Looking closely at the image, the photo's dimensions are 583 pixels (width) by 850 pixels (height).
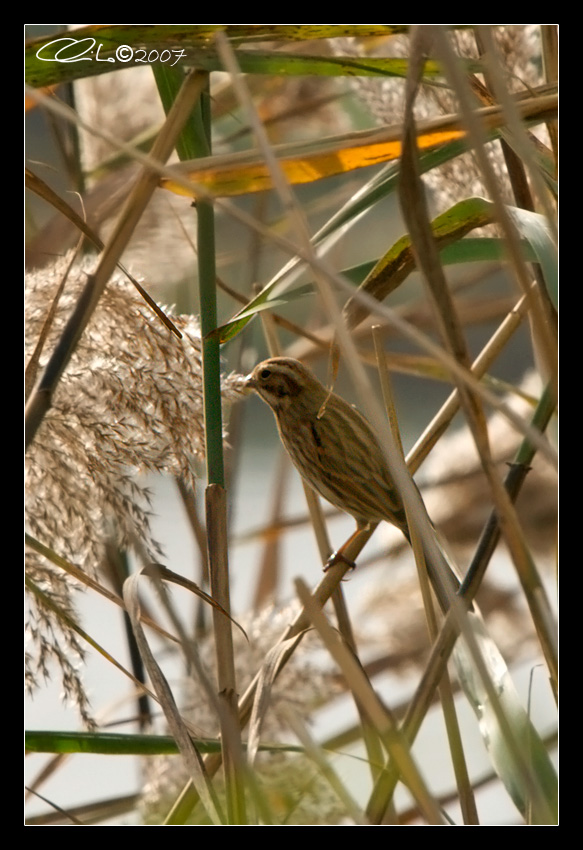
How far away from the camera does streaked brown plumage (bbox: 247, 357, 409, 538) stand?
1362 millimetres

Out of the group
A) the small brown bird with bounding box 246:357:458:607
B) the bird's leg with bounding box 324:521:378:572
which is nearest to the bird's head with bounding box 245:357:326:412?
the small brown bird with bounding box 246:357:458:607

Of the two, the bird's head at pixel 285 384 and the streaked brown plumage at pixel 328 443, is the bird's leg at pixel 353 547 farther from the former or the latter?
the bird's head at pixel 285 384

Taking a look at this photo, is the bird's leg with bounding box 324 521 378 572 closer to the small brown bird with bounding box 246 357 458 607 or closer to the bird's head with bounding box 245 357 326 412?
the small brown bird with bounding box 246 357 458 607

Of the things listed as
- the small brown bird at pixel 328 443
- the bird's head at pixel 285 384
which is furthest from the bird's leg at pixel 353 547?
the bird's head at pixel 285 384

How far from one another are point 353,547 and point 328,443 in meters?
0.20

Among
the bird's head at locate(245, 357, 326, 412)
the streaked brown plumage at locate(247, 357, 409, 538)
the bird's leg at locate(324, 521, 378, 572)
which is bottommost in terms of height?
the bird's leg at locate(324, 521, 378, 572)

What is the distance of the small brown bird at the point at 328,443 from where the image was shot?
1.36 m

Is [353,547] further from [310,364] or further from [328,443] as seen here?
[310,364]

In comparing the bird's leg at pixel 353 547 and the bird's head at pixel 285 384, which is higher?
the bird's head at pixel 285 384

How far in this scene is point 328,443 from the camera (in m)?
1.44

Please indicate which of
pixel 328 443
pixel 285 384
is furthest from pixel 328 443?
pixel 285 384

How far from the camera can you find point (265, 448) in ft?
6.00
